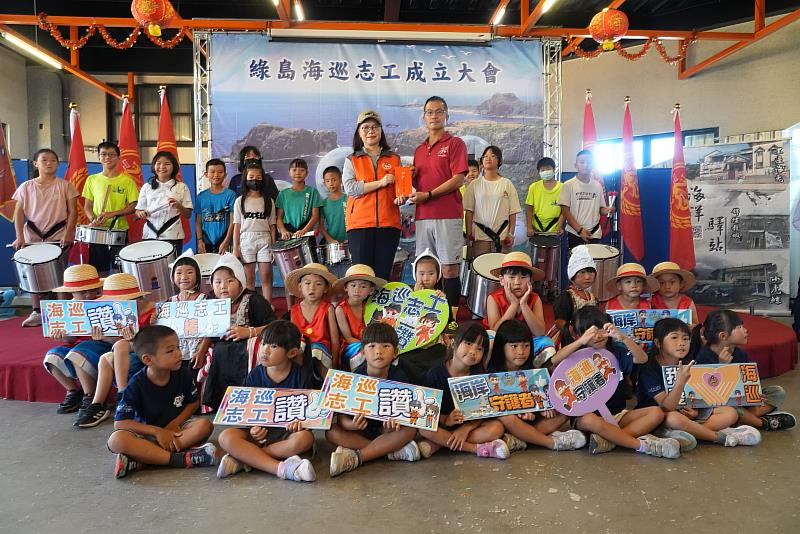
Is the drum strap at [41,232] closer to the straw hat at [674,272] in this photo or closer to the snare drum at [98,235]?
the snare drum at [98,235]

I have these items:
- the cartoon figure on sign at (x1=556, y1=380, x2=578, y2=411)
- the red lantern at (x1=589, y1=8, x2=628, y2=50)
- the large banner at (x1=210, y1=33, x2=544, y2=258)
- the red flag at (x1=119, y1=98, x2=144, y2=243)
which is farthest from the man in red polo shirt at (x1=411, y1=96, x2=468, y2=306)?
the red flag at (x1=119, y1=98, x2=144, y2=243)

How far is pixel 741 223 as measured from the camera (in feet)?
25.1

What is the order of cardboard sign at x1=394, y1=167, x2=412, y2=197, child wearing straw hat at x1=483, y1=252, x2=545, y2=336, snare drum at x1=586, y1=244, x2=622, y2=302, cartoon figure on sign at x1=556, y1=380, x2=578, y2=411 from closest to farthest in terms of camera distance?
1. cartoon figure on sign at x1=556, y1=380, x2=578, y2=411
2. child wearing straw hat at x1=483, y1=252, x2=545, y2=336
3. cardboard sign at x1=394, y1=167, x2=412, y2=197
4. snare drum at x1=586, y1=244, x2=622, y2=302

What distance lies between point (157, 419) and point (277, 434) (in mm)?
619

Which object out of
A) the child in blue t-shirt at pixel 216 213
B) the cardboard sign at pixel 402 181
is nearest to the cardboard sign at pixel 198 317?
the cardboard sign at pixel 402 181

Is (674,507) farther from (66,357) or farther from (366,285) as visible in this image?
(66,357)

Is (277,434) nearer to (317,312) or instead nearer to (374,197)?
(317,312)

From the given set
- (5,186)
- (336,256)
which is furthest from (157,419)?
(5,186)

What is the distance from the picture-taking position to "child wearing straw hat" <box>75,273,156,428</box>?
134 inches

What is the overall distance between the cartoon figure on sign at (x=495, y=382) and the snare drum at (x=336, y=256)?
212cm

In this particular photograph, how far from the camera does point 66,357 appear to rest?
3.60 metres

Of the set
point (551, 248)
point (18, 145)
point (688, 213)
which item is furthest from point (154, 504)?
point (18, 145)

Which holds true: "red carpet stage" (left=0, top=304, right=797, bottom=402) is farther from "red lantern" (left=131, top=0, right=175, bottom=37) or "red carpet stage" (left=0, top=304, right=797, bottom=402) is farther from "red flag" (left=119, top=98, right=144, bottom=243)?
"red lantern" (left=131, top=0, right=175, bottom=37)

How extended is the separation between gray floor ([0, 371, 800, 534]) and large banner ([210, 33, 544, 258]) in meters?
4.75
